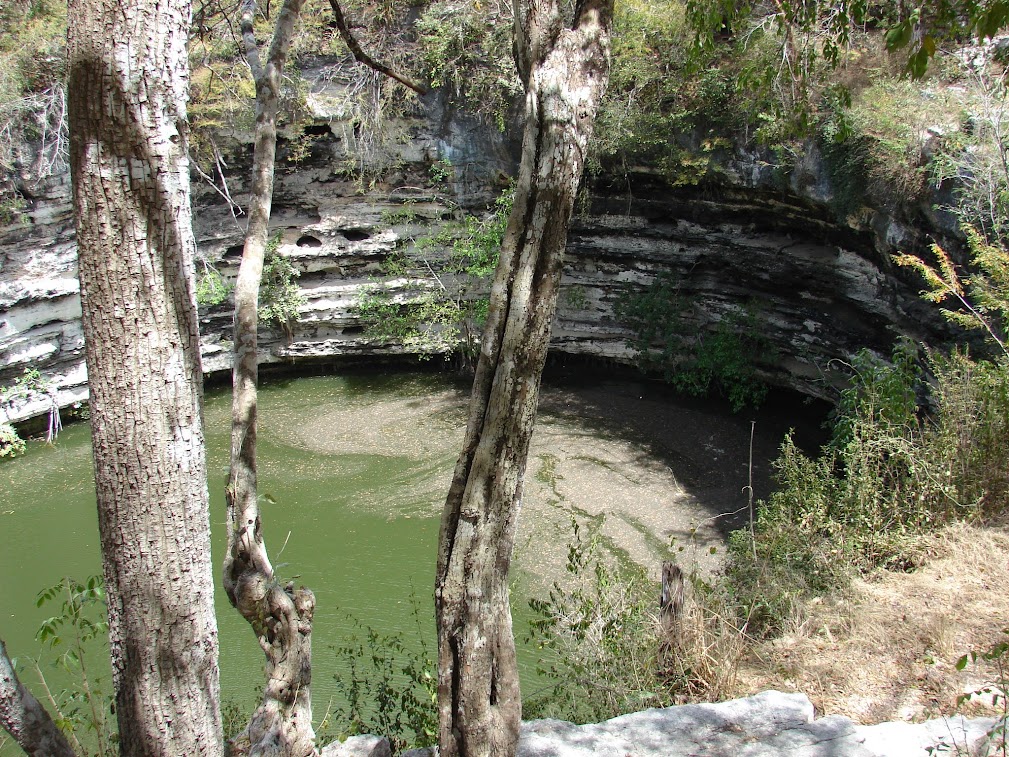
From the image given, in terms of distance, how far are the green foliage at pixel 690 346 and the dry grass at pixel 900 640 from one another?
4.50 metres

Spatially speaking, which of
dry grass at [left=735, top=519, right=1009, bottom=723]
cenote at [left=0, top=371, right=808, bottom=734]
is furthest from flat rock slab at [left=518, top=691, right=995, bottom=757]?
cenote at [left=0, top=371, right=808, bottom=734]

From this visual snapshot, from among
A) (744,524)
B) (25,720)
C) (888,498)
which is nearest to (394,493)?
(744,524)

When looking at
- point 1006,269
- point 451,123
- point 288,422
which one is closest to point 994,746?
point 1006,269

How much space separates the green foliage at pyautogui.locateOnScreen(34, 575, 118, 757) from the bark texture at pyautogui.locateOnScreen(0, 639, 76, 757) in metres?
0.16

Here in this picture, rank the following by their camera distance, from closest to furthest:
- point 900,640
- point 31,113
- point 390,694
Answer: point 900,640
point 390,694
point 31,113

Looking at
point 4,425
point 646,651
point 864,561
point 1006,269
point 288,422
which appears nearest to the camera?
point 646,651

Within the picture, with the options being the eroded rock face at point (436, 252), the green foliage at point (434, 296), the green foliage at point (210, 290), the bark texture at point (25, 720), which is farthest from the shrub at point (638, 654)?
the green foliage at point (210, 290)

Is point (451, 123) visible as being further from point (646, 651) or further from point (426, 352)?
point (646, 651)

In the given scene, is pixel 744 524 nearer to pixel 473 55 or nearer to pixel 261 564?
pixel 261 564

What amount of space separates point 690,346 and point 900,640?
5.87m

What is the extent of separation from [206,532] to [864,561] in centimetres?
371

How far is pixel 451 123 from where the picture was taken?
9.62 m

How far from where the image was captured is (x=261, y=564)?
3.16 m

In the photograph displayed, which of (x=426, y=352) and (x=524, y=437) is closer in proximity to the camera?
(x=524, y=437)
